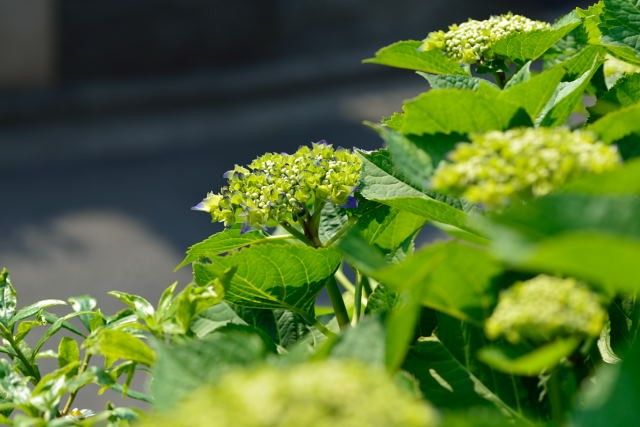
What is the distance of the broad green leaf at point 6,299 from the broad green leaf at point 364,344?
271mm

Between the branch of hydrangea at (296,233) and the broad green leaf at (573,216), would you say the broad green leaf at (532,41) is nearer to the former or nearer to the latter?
the branch of hydrangea at (296,233)

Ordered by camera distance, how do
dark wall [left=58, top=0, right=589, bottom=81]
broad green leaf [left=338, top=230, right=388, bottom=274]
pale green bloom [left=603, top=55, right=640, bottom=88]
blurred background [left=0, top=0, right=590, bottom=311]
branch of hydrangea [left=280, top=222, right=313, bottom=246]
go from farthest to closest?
dark wall [left=58, top=0, right=589, bottom=81], blurred background [left=0, top=0, right=590, bottom=311], pale green bloom [left=603, top=55, right=640, bottom=88], branch of hydrangea [left=280, top=222, right=313, bottom=246], broad green leaf [left=338, top=230, right=388, bottom=274]

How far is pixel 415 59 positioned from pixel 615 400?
372 mm

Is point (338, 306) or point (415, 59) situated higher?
point (415, 59)

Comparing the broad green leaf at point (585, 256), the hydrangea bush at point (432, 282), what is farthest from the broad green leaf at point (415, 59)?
the broad green leaf at point (585, 256)

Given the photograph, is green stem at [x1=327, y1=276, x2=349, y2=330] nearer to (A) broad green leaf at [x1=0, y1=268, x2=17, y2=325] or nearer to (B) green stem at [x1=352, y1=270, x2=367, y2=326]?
(B) green stem at [x1=352, y1=270, x2=367, y2=326]

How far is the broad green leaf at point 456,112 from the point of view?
0.47 metres

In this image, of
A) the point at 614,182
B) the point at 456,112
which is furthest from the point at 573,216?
the point at 456,112

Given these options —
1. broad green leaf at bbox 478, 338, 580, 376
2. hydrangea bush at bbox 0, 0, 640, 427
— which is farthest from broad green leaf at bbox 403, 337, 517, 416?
broad green leaf at bbox 478, 338, 580, 376

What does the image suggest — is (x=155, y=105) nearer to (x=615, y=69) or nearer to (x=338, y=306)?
(x=615, y=69)

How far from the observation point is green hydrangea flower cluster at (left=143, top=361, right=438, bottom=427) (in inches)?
12.4

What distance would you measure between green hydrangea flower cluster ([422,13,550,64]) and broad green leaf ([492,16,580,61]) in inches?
0.4

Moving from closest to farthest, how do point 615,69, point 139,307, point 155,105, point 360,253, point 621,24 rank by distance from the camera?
point 360,253
point 139,307
point 621,24
point 615,69
point 155,105

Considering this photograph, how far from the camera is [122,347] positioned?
1.66ft
